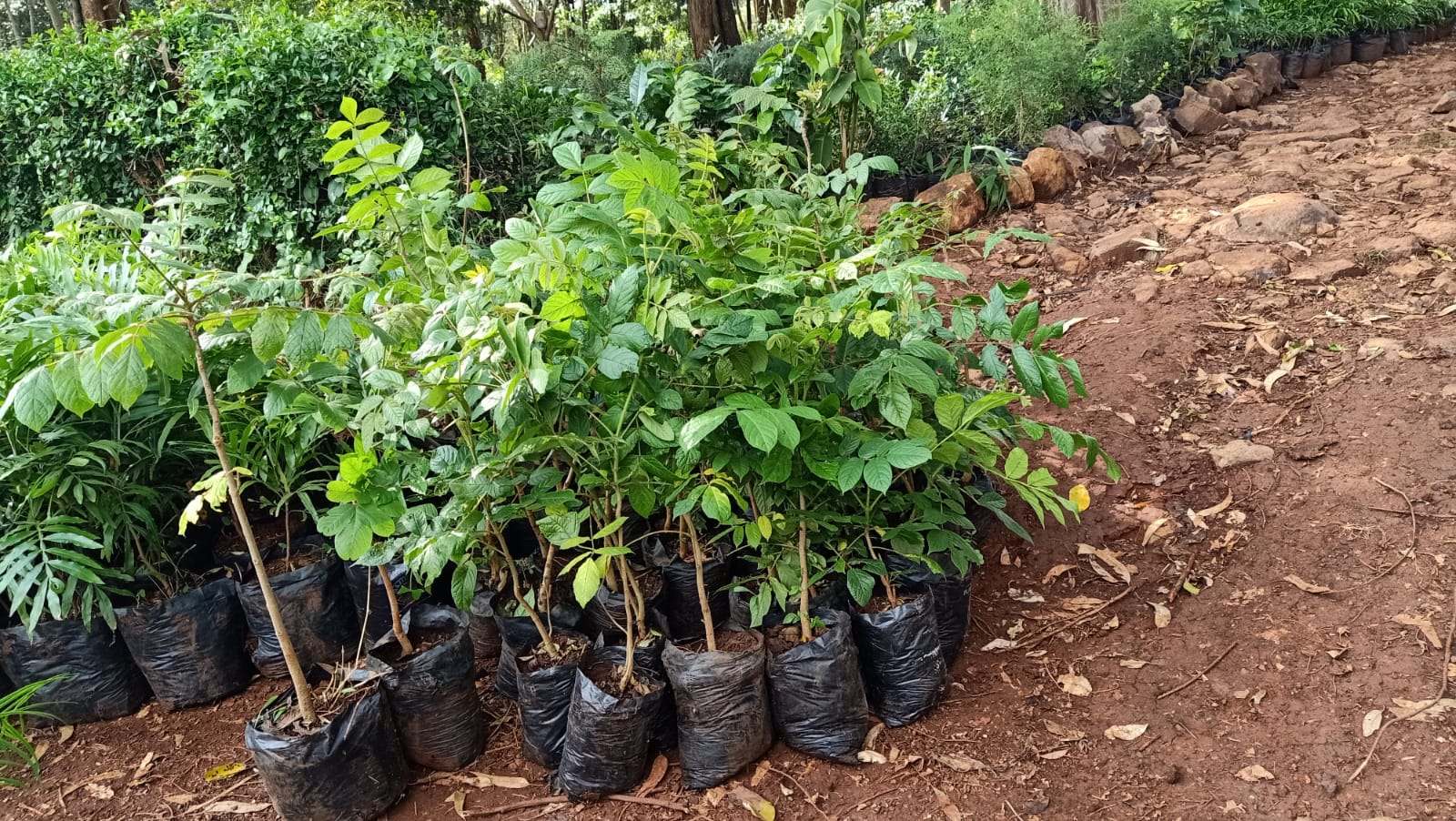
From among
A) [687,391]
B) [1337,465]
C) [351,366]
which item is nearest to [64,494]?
[351,366]

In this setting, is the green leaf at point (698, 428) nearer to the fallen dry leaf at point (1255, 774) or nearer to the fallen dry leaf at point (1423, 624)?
the fallen dry leaf at point (1255, 774)

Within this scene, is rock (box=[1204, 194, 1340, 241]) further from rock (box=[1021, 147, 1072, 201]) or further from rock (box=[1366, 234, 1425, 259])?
rock (box=[1021, 147, 1072, 201])

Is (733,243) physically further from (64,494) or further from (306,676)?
(64,494)

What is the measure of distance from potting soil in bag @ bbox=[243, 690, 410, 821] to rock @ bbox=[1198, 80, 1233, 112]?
701cm

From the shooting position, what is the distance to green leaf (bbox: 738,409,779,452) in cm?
177

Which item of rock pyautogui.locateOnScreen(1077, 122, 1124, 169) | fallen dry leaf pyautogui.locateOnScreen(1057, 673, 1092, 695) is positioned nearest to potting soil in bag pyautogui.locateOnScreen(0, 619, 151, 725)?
fallen dry leaf pyautogui.locateOnScreen(1057, 673, 1092, 695)

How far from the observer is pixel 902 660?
236 cm

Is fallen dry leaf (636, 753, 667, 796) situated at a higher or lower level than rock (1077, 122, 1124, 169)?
lower

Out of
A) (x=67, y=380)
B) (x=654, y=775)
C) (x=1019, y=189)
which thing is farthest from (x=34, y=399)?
(x=1019, y=189)

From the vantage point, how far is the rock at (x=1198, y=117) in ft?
21.8

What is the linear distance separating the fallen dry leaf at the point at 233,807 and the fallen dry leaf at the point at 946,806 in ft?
5.23

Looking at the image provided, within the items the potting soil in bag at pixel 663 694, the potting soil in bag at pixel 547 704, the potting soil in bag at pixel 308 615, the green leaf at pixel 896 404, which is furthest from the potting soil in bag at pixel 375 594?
the green leaf at pixel 896 404

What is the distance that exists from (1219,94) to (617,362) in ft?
22.6

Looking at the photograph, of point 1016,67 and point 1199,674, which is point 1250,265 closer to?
point 1016,67
